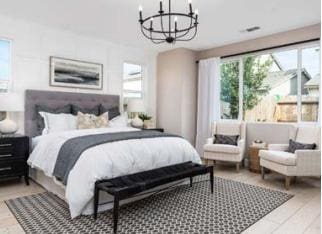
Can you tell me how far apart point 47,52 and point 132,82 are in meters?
2.00

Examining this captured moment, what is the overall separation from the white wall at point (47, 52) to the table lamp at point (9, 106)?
446 millimetres

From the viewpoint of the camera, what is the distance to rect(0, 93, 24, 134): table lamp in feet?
12.0

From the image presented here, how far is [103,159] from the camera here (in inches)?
106

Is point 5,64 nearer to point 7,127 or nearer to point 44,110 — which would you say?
point 44,110

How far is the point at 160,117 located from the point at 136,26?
8.11 feet

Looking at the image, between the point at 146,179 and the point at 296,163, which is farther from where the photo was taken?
the point at 296,163

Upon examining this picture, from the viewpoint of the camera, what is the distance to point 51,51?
4.61 m

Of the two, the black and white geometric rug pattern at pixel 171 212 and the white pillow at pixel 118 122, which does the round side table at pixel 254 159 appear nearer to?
the black and white geometric rug pattern at pixel 171 212

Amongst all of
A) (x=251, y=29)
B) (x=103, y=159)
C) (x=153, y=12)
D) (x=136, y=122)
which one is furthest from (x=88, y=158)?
(x=251, y=29)

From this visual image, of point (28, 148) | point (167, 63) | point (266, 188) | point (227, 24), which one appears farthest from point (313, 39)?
point (28, 148)

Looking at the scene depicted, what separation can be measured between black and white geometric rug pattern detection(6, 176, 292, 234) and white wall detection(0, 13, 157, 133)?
2078 mm

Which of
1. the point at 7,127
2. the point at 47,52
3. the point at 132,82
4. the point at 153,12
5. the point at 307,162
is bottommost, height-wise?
the point at 307,162

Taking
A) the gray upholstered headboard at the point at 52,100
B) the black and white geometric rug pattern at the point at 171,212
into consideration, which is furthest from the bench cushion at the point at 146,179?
the gray upholstered headboard at the point at 52,100

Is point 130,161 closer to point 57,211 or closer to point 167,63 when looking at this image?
point 57,211
